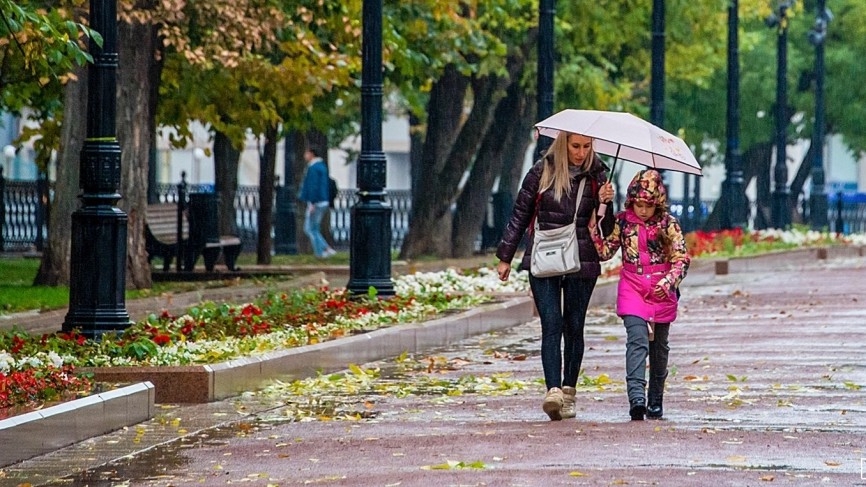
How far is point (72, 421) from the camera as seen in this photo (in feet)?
33.6

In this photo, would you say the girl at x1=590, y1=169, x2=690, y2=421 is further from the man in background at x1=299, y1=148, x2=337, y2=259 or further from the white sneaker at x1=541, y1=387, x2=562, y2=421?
the man in background at x1=299, y1=148, x2=337, y2=259

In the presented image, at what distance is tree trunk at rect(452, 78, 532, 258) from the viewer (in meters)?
37.0

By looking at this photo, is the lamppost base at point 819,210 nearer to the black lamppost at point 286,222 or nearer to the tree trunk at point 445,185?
the black lamppost at point 286,222

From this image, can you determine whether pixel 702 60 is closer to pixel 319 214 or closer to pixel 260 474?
pixel 319 214

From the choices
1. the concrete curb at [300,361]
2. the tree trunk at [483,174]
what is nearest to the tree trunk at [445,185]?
the tree trunk at [483,174]

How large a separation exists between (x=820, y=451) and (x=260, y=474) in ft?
8.38

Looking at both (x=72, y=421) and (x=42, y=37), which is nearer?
(x=72, y=421)

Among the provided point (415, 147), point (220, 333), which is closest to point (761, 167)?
point (415, 147)

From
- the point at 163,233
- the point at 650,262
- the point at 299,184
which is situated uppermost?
the point at 299,184

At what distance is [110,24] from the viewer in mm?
13648

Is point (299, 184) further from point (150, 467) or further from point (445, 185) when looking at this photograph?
point (150, 467)

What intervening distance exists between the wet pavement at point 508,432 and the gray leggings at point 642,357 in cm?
23

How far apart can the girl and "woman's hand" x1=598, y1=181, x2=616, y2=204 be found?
4.6 inches

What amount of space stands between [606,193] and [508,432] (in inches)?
61.7
